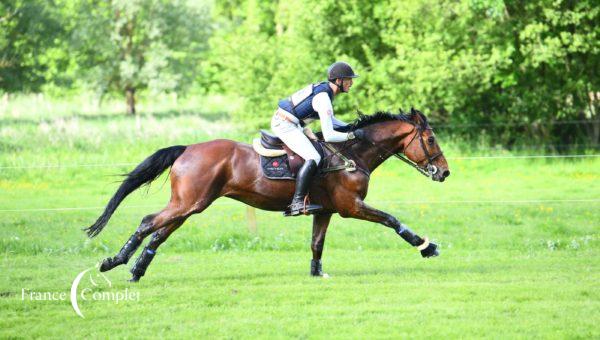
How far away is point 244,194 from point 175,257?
2.69m

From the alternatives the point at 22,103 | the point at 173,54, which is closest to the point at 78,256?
the point at 22,103

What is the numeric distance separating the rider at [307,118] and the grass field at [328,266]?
1.07 m

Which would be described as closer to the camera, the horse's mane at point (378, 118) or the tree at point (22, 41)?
the horse's mane at point (378, 118)

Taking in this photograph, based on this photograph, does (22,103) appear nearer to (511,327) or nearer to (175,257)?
(175,257)

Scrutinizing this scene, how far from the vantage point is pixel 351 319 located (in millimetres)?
7902

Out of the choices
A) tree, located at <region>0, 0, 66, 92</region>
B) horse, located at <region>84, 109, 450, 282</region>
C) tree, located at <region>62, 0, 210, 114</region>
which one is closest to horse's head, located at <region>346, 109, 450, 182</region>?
horse, located at <region>84, 109, 450, 282</region>

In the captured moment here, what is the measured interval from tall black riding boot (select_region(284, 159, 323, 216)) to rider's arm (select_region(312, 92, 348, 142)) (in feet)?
1.18

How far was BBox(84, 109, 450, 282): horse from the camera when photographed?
9.91 meters

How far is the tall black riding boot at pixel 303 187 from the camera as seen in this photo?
995 cm

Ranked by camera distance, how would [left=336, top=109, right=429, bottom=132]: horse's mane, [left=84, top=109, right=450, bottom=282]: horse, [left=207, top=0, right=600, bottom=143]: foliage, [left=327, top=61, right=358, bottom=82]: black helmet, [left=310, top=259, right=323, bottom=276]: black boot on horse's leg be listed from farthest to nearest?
1. [left=207, top=0, right=600, bottom=143]: foliage
2. [left=336, top=109, right=429, bottom=132]: horse's mane
3. [left=310, top=259, right=323, bottom=276]: black boot on horse's leg
4. [left=327, top=61, right=358, bottom=82]: black helmet
5. [left=84, top=109, right=450, bottom=282]: horse

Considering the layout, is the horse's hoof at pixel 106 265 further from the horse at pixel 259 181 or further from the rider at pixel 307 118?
the rider at pixel 307 118

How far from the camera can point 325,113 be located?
992 centimetres

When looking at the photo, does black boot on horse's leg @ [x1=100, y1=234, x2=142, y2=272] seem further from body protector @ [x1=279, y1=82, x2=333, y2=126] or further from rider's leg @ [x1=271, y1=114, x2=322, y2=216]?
body protector @ [x1=279, y1=82, x2=333, y2=126]

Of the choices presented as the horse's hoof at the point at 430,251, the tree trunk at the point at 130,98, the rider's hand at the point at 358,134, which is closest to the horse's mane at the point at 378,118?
the rider's hand at the point at 358,134
